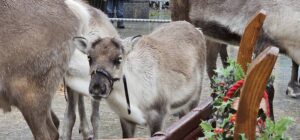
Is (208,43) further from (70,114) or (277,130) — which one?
(277,130)

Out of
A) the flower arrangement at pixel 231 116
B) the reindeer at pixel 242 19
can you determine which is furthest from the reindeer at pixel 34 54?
the reindeer at pixel 242 19

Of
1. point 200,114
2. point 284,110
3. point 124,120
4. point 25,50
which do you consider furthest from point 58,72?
point 284,110

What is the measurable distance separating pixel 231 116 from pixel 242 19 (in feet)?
14.9

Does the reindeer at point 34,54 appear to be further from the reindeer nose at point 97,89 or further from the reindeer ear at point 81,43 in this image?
the reindeer nose at point 97,89

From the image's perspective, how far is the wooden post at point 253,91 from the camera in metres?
1.96

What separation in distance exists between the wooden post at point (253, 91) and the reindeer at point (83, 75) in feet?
11.0

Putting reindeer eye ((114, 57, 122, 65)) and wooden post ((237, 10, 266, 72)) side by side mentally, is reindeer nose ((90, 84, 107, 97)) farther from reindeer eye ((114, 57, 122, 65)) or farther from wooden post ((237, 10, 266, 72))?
wooden post ((237, 10, 266, 72))

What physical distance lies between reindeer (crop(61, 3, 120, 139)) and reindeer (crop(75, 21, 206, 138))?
45 centimetres

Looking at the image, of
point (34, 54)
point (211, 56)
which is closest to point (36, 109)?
point (34, 54)

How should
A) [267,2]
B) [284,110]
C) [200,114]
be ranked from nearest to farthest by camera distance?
[200,114] → [267,2] → [284,110]

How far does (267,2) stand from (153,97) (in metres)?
2.16

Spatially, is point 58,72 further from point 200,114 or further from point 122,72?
point 200,114

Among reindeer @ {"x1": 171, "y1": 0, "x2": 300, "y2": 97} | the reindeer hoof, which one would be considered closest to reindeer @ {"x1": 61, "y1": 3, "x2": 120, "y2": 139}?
reindeer @ {"x1": 171, "y1": 0, "x2": 300, "y2": 97}

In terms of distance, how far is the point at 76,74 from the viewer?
18.7ft
